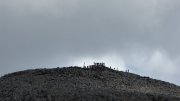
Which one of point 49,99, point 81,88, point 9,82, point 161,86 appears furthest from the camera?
point 161,86

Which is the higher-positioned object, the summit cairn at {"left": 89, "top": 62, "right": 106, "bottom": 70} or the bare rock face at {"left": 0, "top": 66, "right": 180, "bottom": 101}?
the summit cairn at {"left": 89, "top": 62, "right": 106, "bottom": 70}

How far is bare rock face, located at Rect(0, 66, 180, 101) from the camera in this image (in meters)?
45.3

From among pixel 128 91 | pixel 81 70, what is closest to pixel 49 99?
pixel 128 91

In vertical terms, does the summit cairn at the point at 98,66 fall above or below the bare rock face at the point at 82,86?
above

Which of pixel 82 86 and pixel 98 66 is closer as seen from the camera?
pixel 82 86

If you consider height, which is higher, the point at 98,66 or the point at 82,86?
the point at 98,66

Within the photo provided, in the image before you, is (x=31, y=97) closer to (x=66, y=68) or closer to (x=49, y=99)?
(x=49, y=99)

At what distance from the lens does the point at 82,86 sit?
4897cm

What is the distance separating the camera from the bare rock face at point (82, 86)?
45.3 meters

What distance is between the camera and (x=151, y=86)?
54625mm

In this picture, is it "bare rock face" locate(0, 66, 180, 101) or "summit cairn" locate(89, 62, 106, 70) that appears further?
"summit cairn" locate(89, 62, 106, 70)

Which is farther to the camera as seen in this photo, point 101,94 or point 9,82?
point 9,82

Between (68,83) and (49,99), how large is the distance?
5836 mm

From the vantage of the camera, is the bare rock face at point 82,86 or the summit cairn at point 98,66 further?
the summit cairn at point 98,66
